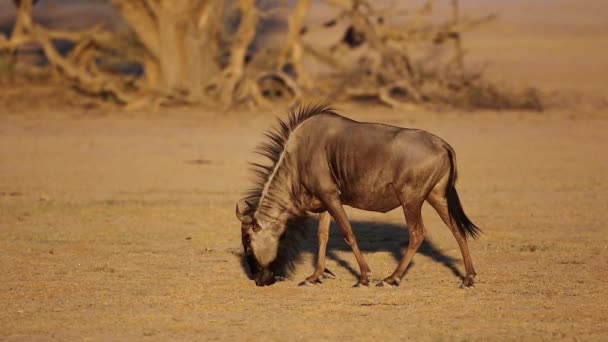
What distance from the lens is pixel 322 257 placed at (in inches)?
322

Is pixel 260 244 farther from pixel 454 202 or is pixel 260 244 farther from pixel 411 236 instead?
pixel 454 202

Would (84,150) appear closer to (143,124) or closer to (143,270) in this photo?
(143,124)

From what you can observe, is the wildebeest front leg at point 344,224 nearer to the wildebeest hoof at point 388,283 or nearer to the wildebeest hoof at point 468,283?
the wildebeest hoof at point 388,283

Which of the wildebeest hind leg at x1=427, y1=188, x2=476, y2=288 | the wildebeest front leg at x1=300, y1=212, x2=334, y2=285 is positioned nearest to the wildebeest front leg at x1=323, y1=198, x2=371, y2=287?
the wildebeest front leg at x1=300, y1=212, x2=334, y2=285

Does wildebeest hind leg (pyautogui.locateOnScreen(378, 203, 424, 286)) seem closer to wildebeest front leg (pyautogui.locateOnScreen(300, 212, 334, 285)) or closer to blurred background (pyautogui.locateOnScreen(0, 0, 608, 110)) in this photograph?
wildebeest front leg (pyautogui.locateOnScreen(300, 212, 334, 285))

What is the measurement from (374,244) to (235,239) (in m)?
1.39

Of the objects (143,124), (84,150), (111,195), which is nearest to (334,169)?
(111,195)

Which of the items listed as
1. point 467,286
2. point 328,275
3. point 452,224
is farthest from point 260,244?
point 467,286

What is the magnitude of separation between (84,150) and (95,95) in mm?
5635

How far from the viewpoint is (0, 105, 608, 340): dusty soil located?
690 cm

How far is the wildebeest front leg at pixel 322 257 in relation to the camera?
26.8 feet

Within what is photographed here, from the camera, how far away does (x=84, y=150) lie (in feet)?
54.3

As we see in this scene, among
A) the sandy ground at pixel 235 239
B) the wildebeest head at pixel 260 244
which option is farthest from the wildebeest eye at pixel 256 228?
the sandy ground at pixel 235 239

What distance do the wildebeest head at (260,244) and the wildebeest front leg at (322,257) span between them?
1.13 feet
